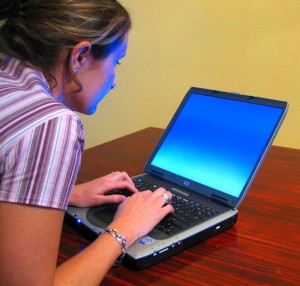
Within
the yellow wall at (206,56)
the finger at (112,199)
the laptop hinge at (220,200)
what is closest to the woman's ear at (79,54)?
the finger at (112,199)

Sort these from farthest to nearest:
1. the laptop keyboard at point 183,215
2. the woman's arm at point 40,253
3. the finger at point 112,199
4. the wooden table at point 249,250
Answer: the finger at point 112,199 < the laptop keyboard at point 183,215 < the wooden table at point 249,250 < the woman's arm at point 40,253

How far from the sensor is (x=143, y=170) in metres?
1.11

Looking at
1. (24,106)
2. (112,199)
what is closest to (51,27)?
(24,106)

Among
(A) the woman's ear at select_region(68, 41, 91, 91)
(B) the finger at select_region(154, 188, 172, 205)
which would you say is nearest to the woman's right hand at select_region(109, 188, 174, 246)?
(B) the finger at select_region(154, 188, 172, 205)

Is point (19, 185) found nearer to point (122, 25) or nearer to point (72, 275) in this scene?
point (72, 275)

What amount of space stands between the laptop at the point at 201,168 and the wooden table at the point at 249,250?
0.02 metres

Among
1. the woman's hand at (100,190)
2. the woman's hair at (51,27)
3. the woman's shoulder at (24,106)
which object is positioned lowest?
the woman's hand at (100,190)

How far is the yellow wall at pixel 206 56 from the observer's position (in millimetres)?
1752

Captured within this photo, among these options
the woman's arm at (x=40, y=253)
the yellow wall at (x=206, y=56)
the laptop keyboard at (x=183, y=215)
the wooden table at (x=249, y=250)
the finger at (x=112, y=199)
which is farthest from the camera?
the yellow wall at (x=206, y=56)

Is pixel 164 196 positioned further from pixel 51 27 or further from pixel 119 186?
pixel 51 27

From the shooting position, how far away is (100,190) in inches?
35.3

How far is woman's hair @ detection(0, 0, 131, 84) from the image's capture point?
68 centimetres

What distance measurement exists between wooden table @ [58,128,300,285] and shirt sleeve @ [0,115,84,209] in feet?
0.65

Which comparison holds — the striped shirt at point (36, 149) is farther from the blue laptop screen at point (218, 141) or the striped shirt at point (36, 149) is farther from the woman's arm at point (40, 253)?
the blue laptop screen at point (218, 141)
